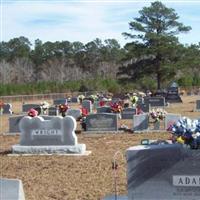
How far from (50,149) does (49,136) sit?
430 mm

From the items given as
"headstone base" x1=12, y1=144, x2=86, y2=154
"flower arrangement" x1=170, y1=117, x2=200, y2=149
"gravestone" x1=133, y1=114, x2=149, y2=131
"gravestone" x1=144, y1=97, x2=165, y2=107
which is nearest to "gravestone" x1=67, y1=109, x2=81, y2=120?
"gravestone" x1=133, y1=114, x2=149, y2=131

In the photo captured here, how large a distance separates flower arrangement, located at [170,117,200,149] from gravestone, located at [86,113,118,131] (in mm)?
11979

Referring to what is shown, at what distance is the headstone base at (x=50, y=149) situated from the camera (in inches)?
597

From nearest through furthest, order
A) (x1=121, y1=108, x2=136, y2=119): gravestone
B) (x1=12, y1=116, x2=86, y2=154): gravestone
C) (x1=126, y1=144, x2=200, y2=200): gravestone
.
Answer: (x1=126, y1=144, x2=200, y2=200): gravestone → (x1=12, y1=116, x2=86, y2=154): gravestone → (x1=121, y1=108, x2=136, y2=119): gravestone

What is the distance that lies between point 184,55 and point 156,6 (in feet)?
20.7

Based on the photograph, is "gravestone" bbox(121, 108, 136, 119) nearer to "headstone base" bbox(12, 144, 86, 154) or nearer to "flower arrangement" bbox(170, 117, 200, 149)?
"headstone base" bbox(12, 144, 86, 154)

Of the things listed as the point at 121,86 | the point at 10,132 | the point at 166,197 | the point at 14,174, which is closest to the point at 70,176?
the point at 14,174

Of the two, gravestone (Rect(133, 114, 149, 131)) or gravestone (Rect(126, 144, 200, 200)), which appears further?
gravestone (Rect(133, 114, 149, 131))

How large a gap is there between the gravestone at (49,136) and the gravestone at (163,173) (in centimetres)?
745

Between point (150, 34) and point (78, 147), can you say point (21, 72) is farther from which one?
point (78, 147)

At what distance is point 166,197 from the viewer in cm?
768

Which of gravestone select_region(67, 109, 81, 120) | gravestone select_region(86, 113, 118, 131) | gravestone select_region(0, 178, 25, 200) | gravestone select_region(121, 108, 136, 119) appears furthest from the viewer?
gravestone select_region(121, 108, 136, 119)

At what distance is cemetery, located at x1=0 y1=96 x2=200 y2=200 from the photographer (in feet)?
25.1

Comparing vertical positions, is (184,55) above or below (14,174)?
above
